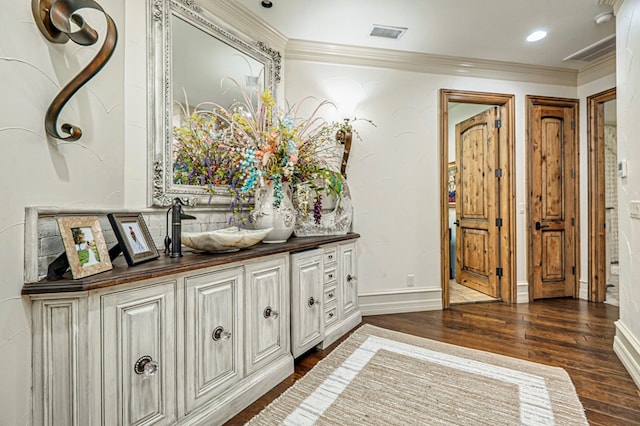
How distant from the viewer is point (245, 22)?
258 cm

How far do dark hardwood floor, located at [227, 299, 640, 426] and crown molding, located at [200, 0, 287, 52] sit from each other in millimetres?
2531

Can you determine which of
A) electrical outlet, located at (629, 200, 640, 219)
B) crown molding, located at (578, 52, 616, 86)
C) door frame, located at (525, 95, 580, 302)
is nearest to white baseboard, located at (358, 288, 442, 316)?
door frame, located at (525, 95, 580, 302)

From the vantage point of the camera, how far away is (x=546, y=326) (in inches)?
116

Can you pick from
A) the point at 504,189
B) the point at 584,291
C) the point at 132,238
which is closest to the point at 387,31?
the point at 504,189

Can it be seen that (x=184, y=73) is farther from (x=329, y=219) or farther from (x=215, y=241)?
(x=329, y=219)

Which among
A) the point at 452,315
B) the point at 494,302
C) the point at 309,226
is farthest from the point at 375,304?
the point at 494,302

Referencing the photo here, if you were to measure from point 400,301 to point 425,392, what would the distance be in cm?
153

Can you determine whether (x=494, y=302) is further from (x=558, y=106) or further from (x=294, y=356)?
(x=294, y=356)

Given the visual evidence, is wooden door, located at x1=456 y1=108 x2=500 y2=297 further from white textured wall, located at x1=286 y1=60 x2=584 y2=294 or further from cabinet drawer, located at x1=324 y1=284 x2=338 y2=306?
cabinet drawer, located at x1=324 y1=284 x2=338 y2=306

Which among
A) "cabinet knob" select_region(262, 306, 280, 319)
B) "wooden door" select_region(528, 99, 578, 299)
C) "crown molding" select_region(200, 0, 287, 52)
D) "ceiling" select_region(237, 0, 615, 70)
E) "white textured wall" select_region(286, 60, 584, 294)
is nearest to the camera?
"cabinet knob" select_region(262, 306, 280, 319)

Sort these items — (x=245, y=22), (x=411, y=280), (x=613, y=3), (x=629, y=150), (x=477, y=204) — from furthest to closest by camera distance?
(x=477, y=204) → (x=411, y=280) → (x=245, y=22) → (x=613, y=3) → (x=629, y=150)

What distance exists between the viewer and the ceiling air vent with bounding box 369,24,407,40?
2.87 metres

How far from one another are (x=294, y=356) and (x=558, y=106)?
4.03 m

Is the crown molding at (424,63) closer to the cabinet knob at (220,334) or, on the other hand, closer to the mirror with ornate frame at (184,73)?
the mirror with ornate frame at (184,73)
